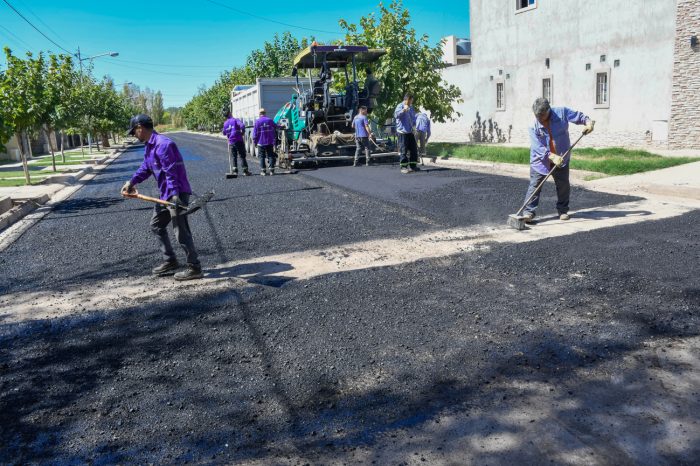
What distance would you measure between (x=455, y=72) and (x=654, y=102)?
1104 centimetres

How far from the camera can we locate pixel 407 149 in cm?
1388

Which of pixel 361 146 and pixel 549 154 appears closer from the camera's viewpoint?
pixel 549 154

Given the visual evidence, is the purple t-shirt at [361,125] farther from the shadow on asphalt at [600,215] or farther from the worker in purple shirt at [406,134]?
the shadow on asphalt at [600,215]

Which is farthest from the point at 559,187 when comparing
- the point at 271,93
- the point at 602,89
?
the point at 271,93

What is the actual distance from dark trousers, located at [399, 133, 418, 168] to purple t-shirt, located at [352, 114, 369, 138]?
1.65m

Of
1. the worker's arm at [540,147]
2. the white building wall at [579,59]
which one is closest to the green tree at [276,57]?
the white building wall at [579,59]

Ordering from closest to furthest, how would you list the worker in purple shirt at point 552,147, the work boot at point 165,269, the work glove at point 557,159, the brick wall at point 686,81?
the work boot at point 165,269
the work glove at point 557,159
the worker in purple shirt at point 552,147
the brick wall at point 686,81

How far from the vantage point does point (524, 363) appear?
366cm

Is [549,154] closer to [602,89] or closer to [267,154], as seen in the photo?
[267,154]

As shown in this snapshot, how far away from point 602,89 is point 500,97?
542 centimetres

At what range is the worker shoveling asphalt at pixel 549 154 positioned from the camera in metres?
7.34

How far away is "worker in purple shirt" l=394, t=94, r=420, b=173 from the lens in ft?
43.8

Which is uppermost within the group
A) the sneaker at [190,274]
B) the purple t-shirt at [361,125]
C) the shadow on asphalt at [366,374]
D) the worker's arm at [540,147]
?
the purple t-shirt at [361,125]

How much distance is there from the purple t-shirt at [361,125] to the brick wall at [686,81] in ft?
27.8
